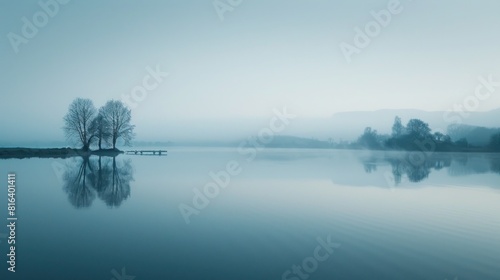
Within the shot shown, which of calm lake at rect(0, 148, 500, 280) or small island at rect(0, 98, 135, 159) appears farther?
small island at rect(0, 98, 135, 159)

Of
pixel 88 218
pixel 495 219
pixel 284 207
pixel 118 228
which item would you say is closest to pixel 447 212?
pixel 495 219

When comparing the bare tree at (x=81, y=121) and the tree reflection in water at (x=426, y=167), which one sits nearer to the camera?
the tree reflection in water at (x=426, y=167)

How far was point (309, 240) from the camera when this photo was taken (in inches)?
409

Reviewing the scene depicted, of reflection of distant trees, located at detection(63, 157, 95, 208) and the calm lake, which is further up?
reflection of distant trees, located at detection(63, 157, 95, 208)

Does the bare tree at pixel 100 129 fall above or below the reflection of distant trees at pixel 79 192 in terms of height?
above

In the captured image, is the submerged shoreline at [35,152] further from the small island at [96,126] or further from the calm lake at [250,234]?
the calm lake at [250,234]

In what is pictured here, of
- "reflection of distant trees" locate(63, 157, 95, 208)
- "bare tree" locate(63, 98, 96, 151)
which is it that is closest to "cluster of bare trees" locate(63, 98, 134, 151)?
"bare tree" locate(63, 98, 96, 151)

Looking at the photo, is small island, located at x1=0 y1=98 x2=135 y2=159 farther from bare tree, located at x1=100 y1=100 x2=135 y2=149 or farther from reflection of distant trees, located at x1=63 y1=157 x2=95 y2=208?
reflection of distant trees, located at x1=63 y1=157 x2=95 y2=208

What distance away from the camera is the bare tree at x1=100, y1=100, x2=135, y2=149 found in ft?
246

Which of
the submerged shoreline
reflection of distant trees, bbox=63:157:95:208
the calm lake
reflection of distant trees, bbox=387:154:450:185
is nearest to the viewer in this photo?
the calm lake

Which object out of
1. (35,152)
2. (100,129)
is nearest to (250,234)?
(35,152)

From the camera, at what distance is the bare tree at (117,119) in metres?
75.1

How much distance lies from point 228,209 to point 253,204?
1.69m

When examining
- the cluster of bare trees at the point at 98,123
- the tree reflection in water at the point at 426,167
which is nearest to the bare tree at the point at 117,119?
the cluster of bare trees at the point at 98,123
